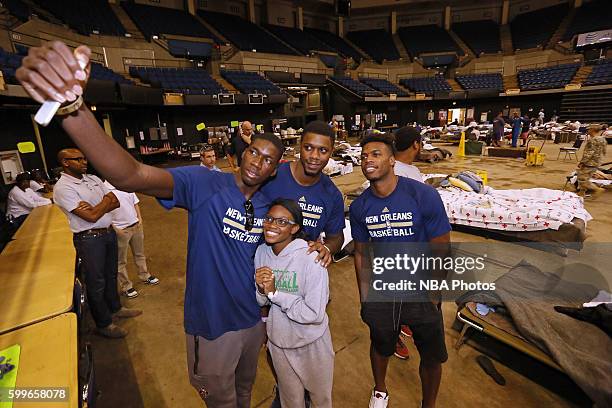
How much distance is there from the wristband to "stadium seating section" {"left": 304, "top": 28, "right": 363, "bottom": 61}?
31.9 m

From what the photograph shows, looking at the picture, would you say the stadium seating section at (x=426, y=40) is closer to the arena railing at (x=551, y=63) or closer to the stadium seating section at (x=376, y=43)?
the stadium seating section at (x=376, y=43)

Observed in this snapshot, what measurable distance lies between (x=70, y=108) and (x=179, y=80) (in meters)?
18.4

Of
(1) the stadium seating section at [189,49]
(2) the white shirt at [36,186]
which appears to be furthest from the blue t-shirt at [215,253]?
(1) the stadium seating section at [189,49]

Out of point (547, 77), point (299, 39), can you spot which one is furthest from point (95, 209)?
point (547, 77)

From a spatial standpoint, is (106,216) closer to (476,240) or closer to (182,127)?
(476,240)

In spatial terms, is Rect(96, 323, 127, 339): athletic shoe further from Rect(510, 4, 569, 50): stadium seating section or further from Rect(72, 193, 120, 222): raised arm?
Rect(510, 4, 569, 50): stadium seating section

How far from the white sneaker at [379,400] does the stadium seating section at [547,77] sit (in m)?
28.1

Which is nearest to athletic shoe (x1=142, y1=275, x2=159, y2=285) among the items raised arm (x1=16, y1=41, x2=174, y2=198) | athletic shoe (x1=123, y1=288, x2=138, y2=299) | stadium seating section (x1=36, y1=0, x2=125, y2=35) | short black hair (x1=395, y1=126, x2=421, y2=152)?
athletic shoe (x1=123, y1=288, x2=138, y2=299)

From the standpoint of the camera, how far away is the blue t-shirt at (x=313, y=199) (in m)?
2.41

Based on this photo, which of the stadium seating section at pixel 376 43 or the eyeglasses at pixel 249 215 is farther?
the stadium seating section at pixel 376 43

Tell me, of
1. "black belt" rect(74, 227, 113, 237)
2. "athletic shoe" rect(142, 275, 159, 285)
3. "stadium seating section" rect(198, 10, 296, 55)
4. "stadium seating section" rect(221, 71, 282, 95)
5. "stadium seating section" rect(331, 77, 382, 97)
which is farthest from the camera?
"stadium seating section" rect(331, 77, 382, 97)

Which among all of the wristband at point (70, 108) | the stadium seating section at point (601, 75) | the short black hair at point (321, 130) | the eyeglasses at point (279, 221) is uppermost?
the stadium seating section at point (601, 75)

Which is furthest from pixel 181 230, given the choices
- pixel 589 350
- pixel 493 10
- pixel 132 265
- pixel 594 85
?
pixel 493 10

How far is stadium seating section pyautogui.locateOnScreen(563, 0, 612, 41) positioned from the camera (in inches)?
954
